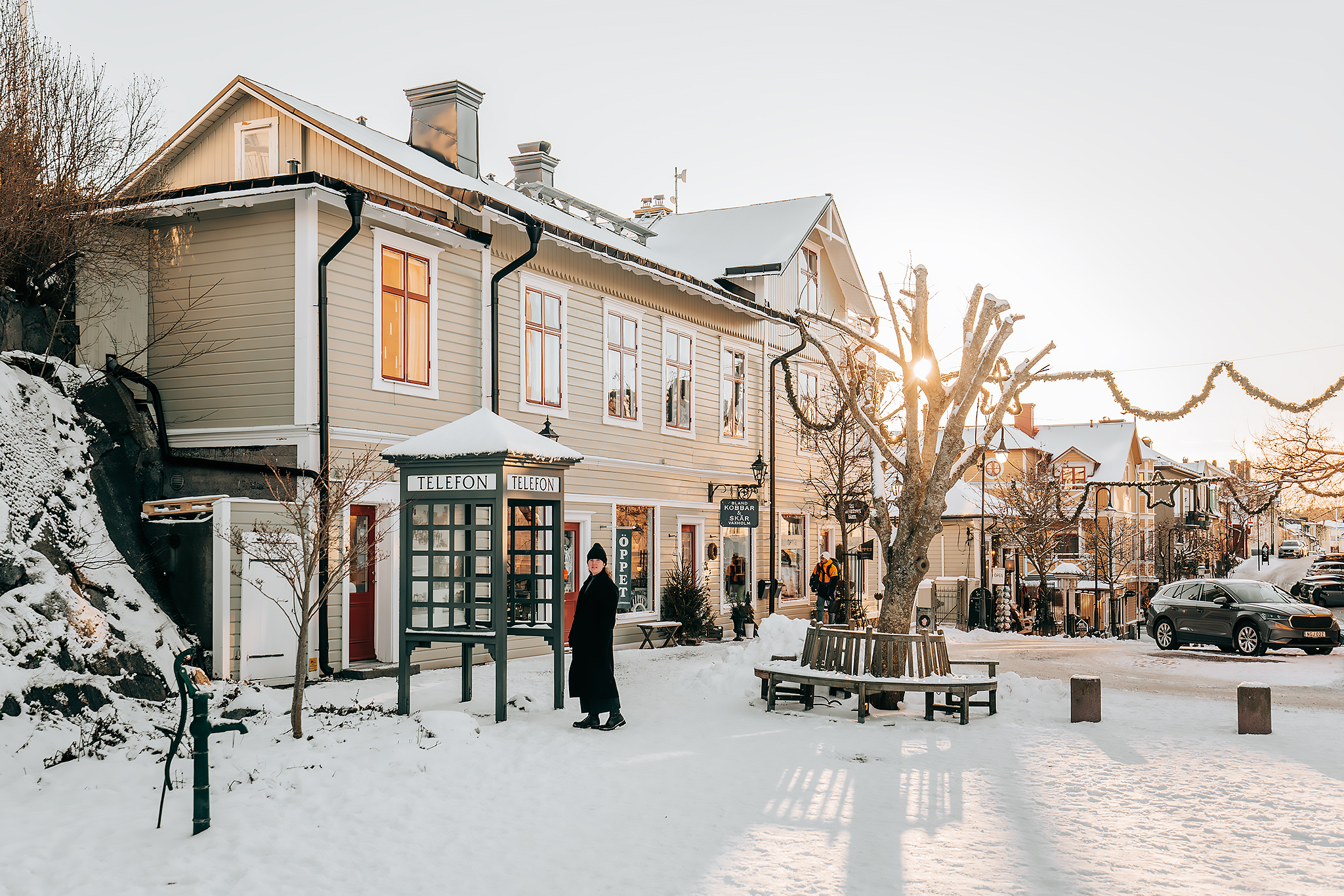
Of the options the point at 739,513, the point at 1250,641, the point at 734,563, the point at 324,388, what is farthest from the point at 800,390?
the point at 324,388

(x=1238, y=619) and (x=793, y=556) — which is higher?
(x=793, y=556)

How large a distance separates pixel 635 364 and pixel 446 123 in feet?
18.0

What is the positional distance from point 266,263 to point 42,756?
286 inches

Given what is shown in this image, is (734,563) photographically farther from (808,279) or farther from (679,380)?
(808,279)

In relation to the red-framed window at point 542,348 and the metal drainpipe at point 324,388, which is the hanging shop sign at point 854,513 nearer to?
the red-framed window at point 542,348

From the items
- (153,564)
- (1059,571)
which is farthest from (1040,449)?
(153,564)

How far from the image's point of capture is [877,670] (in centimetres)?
1200

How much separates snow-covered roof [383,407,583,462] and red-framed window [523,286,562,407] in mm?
6029

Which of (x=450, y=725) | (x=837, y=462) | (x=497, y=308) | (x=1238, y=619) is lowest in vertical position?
(x=1238, y=619)

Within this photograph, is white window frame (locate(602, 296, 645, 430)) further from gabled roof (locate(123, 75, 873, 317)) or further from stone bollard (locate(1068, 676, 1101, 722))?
stone bollard (locate(1068, 676, 1101, 722))

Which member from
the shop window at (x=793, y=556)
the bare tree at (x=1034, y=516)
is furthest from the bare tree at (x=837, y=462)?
the bare tree at (x=1034, y=516)

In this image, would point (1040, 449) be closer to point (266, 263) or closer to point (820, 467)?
point (820, 467)

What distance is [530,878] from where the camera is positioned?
627 cm

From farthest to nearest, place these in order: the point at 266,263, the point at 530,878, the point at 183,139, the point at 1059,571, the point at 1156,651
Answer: the point at 1059,571
the point at 1156,651
the point at 183,139
the point at 266,263
the point at 530,878
